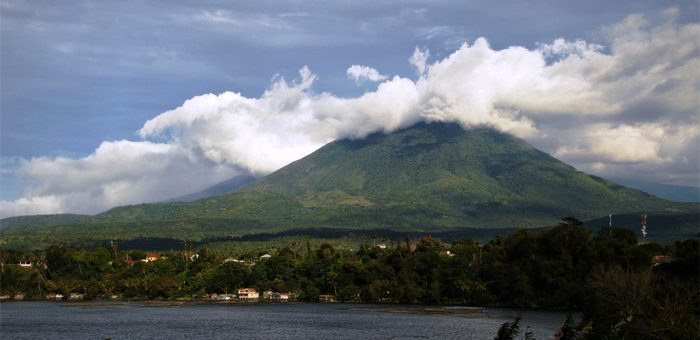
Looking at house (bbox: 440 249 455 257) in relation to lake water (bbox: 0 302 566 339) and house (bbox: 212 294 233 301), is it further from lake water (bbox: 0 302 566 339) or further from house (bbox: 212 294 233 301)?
house (bbox: 212 294 233 301)

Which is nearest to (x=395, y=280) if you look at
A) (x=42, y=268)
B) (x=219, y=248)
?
(x=42, y=268)

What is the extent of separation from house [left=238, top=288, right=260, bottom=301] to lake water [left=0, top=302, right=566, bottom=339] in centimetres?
2093

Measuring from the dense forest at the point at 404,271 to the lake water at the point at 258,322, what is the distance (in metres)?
9.22

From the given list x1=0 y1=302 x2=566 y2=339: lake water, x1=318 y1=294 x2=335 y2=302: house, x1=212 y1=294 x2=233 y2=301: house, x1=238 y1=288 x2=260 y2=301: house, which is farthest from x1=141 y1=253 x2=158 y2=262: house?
x1=0 y1=302 x2=566 y2=339: lake water

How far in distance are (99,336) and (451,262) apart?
211ft

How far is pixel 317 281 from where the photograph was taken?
129 metres

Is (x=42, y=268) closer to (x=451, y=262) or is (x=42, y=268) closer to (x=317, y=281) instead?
(x=317, y=281)

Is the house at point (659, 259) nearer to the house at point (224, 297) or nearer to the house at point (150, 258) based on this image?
the house at point (224, 297)

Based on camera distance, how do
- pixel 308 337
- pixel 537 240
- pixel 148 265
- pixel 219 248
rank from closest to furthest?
pixel 308 337
pixel 537 240
pixel 148 265
pixel 219 248

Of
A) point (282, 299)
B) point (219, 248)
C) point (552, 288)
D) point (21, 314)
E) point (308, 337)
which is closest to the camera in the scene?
point (308, 337)

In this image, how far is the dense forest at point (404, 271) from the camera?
104 meters

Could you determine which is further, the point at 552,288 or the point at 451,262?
Result: the point at 451,262

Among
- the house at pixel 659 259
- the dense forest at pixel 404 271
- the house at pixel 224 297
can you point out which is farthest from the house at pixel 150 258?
the house at pixel 659 259

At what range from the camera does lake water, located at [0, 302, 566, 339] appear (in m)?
70.2
